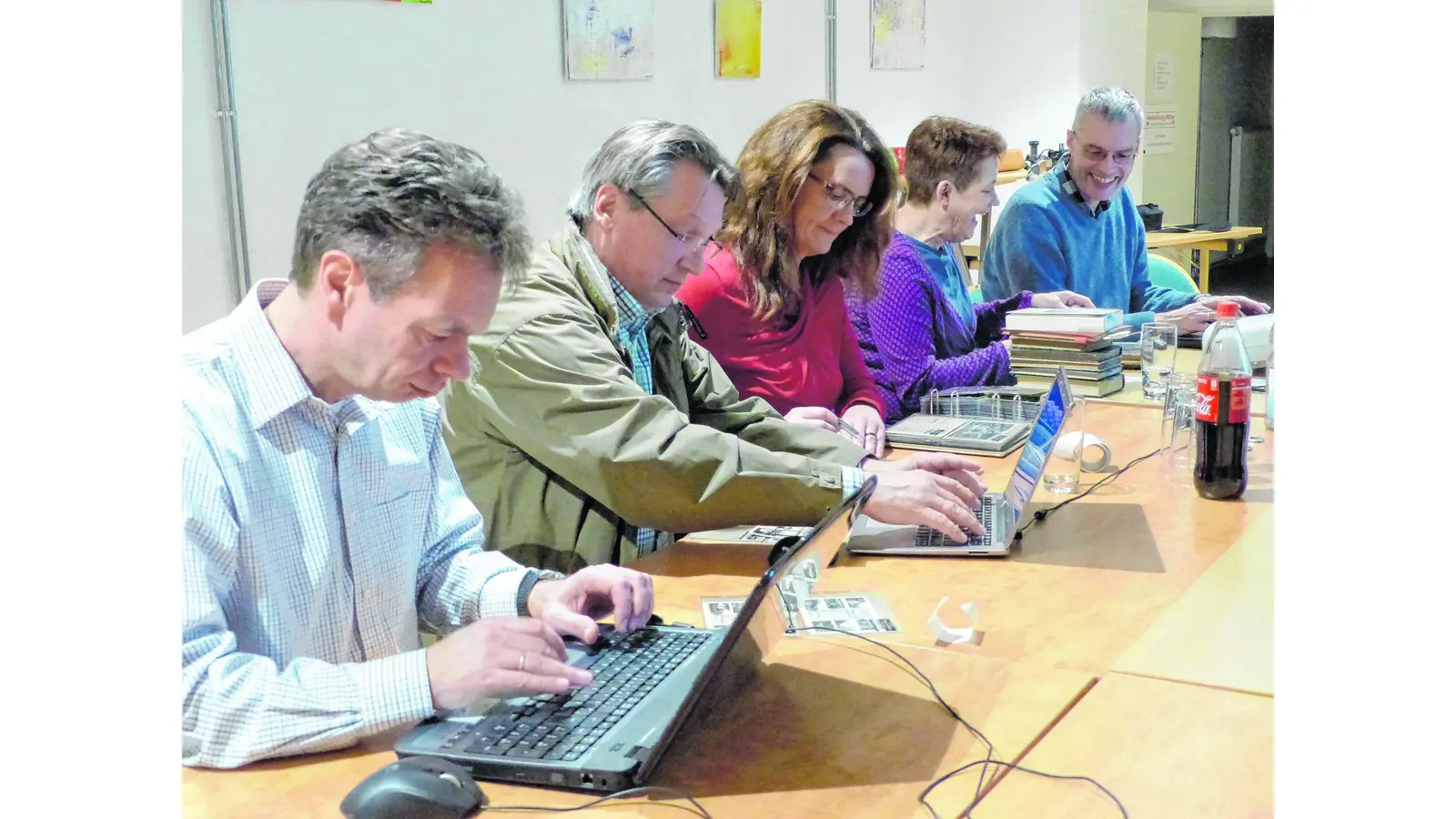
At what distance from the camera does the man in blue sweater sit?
156 inches

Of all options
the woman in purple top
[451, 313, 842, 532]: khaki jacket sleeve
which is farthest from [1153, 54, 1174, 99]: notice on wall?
[451, 313, 842, 532]: khaki jacket sleeve

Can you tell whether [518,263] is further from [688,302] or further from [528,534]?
[688,302]

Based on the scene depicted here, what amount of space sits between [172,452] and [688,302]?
1.89 metres

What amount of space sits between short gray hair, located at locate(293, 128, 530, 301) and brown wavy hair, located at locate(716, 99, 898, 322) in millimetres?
1321

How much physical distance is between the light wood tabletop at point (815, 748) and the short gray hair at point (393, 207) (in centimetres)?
47

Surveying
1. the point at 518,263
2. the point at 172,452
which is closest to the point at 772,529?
the point at 518,263

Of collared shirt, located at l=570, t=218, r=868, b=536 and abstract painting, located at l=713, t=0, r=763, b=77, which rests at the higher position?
abstract painting, located at l=713, t=0, r=763, b=77

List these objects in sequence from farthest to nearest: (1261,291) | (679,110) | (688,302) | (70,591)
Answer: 1. (1261,291)
2. (679,110)
3. (688,302)
4. (70,591)

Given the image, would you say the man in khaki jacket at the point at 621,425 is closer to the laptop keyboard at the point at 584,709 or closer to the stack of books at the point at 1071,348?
the laptop keyboard at the point at 584,709

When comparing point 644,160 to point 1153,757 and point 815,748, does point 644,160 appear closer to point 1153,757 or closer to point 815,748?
point 815,748

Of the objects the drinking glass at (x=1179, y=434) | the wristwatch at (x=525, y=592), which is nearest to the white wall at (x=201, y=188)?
the wristwatch at (x=525, y=592)

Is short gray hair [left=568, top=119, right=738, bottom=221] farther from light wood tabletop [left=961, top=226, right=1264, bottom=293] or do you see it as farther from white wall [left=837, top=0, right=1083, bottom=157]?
white wall [left=837, top=0, right=1083, bottom=157]
